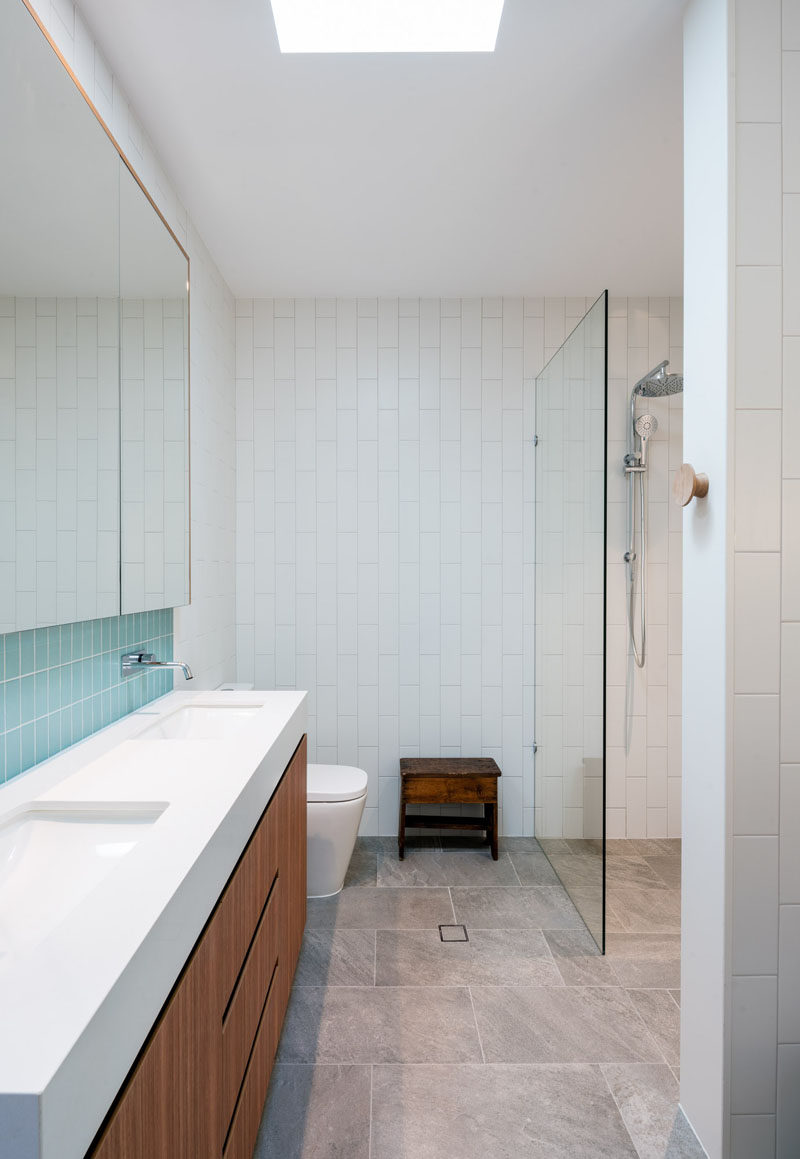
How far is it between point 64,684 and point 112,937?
1.02 metres

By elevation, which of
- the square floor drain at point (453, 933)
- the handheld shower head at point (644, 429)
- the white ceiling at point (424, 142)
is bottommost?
the square floor drain at point (453, 933)

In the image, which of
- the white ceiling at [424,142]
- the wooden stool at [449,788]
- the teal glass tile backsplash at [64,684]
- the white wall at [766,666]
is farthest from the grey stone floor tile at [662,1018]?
the white ceiling at [424,142]

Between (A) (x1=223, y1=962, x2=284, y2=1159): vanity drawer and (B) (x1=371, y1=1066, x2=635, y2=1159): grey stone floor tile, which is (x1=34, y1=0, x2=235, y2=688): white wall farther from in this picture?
(B) (x1=371, y1=1066, x2=635, y2=1159): grey stone floor tile

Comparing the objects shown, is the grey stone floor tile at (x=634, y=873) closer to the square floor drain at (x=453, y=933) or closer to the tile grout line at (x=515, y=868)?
the tile grout line at (x=515, y=868)

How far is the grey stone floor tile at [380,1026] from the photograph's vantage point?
1.82m

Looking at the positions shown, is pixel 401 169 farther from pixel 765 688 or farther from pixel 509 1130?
pixel 509 1130

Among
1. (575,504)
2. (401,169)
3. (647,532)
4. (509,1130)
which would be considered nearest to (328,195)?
(401,169)

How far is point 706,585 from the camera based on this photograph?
4.87ft

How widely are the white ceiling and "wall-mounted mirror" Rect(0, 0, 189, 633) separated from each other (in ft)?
0.98

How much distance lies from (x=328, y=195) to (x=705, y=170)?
1.34 meters

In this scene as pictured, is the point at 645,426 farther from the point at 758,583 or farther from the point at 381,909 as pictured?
the point at 381,909

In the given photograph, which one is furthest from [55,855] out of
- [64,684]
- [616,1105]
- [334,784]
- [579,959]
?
[579,959]

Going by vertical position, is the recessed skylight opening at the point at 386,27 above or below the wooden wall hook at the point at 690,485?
above

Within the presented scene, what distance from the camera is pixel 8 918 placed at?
0.96 metres
